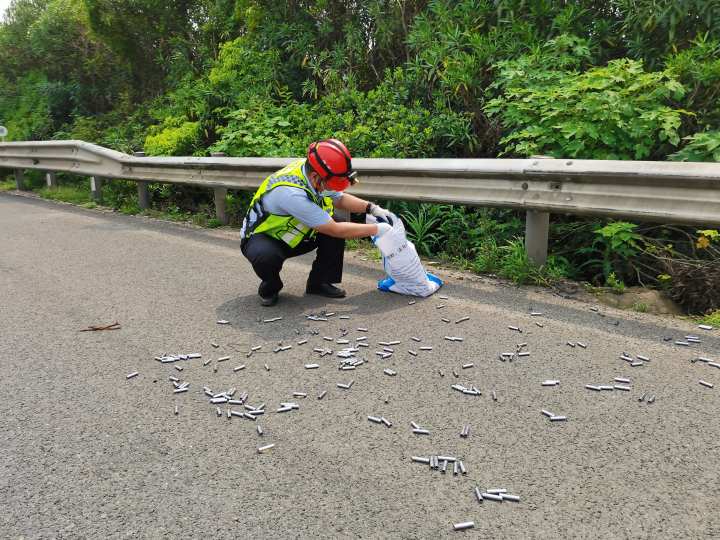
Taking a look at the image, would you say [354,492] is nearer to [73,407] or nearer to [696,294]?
[73,407]

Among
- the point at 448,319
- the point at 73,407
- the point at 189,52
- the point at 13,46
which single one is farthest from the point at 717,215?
the point at 13,46

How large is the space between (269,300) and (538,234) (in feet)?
7.65

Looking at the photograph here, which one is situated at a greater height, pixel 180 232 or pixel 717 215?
pixel 717 215

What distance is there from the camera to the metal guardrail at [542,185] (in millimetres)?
4562

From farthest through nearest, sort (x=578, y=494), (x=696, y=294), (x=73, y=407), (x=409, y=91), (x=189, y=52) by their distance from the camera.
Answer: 1. (x=189, y=52)
2. (x=409, y=91)
3. (x=696, y=294)
4. (x=73, y=407)
5. (x=578, y=494)

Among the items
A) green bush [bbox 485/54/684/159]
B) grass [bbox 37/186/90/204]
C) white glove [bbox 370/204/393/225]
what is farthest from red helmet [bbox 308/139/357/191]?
grass [bbox 37/186/90/204]

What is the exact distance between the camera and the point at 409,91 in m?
9.06

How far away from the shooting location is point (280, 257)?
Answer: 5184 mm

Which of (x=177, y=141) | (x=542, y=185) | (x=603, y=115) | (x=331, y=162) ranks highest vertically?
(x=603, y=115)

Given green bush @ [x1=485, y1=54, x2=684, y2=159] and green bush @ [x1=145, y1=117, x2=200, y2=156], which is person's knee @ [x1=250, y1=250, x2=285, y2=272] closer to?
green bush @ [x1=485, y1=54, x2=684, y2=159]

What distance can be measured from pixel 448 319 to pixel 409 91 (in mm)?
5242

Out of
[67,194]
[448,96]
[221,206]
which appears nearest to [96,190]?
[67,194]

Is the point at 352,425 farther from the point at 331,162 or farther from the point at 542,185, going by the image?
the point at 542,185

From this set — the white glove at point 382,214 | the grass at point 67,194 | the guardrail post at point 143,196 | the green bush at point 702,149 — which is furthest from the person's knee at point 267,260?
the grass at point 67,194
